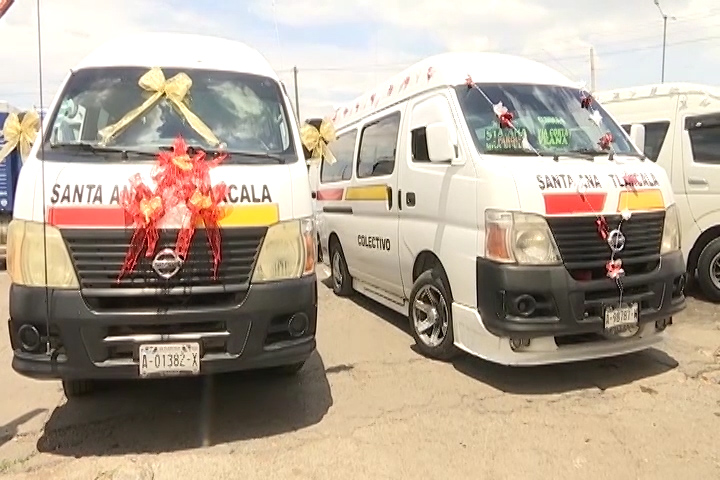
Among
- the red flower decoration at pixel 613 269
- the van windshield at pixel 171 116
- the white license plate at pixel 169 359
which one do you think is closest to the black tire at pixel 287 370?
the white license plate at pixel 169 359

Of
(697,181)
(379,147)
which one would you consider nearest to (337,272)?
(379,147)

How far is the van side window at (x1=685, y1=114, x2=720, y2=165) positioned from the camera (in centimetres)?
731

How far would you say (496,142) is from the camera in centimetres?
483

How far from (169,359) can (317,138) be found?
2.19 meters

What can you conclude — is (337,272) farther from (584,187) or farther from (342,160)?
(584,187)

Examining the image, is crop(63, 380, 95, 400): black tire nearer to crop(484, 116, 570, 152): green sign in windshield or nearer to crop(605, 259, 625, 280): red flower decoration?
crop(484, 116, 570, 152): green sign in windshield

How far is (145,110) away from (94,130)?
0.35m

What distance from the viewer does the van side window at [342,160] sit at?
759 cm

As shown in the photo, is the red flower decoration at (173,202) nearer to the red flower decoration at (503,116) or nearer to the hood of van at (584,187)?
the hood of van at (584,187)

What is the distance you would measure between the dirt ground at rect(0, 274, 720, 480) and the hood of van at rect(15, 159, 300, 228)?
134 centimetres

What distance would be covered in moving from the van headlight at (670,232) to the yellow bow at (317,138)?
2653 mm

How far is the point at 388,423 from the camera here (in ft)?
13.3

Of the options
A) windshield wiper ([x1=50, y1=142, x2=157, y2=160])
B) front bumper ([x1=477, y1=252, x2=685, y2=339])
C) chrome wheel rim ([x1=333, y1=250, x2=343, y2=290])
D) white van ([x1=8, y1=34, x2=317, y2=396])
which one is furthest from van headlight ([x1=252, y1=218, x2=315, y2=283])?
chrome wheel rim ([x1=333, y1=250, x2=343, y2=290])

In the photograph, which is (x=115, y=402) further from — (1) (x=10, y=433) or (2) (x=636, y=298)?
(2) (x=636, y=298)
